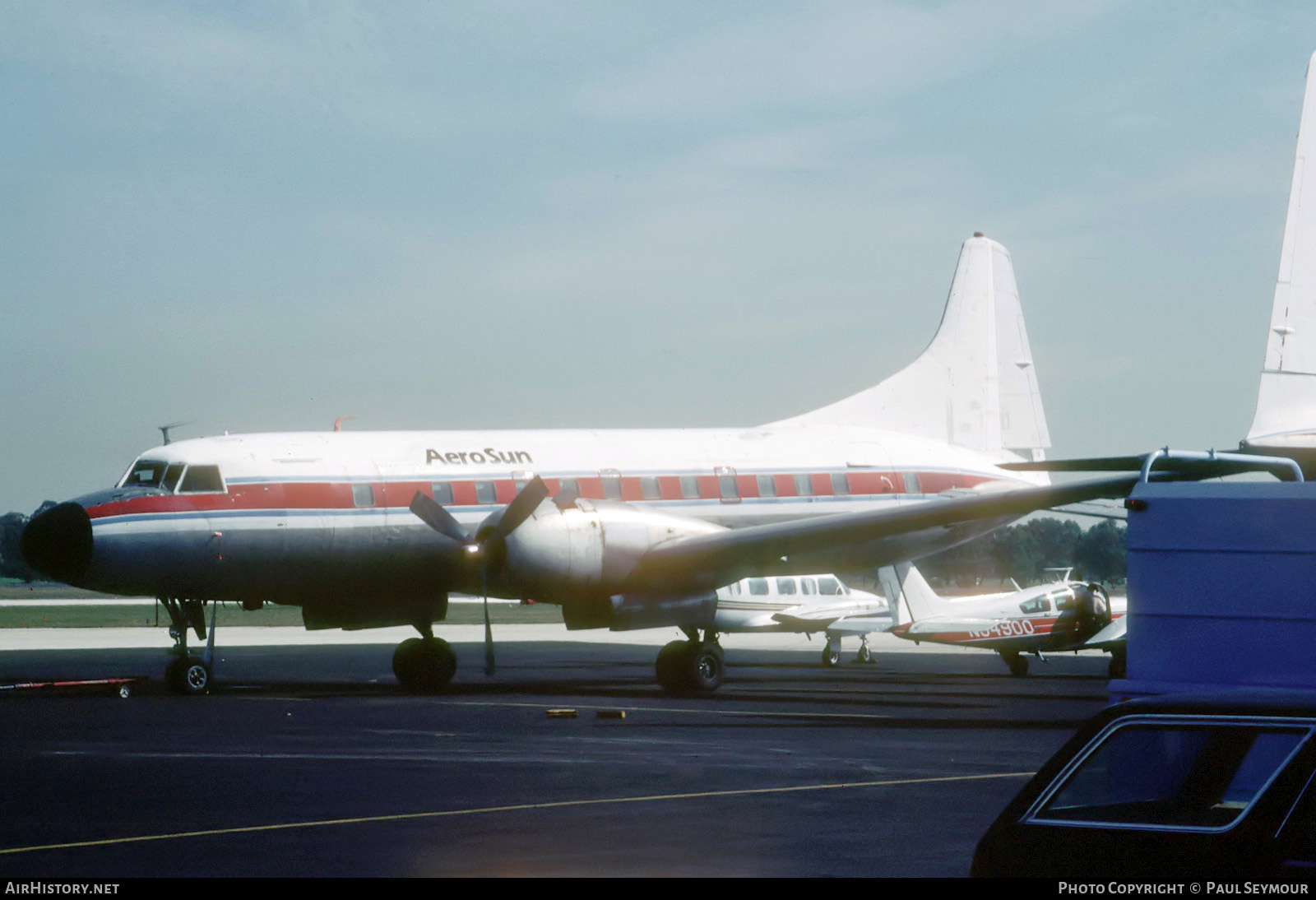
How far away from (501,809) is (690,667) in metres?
14.4

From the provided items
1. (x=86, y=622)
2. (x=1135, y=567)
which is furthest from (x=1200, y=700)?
(x=86, y=622)

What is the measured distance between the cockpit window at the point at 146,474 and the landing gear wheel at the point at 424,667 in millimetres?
5202

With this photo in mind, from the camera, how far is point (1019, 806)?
A: 576 centimetres

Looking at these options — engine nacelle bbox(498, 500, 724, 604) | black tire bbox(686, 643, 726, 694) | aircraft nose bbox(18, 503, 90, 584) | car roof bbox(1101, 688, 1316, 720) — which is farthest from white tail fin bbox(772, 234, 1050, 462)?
car roof bbox(1101, 688, 1316, 720)

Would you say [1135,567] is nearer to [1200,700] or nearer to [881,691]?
[1200,700]

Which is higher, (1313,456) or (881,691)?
(1313,456)

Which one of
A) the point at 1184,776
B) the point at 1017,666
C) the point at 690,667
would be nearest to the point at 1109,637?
the point at 1017,666

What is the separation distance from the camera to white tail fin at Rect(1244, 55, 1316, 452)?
44.1ft

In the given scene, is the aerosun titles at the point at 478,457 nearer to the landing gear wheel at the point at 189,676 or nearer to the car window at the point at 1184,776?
the landing gear wheel at the point at 189,676

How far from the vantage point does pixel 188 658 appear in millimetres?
26281

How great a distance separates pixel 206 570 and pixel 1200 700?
70.8ft

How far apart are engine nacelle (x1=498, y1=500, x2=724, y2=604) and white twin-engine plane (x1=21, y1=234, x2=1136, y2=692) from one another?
30mm

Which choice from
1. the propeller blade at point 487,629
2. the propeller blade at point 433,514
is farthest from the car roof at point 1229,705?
the propeller blade at point 433,514

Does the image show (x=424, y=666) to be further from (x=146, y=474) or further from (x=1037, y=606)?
(x=1037, y=606)
